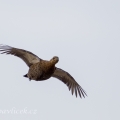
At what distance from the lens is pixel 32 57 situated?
33.6 metres

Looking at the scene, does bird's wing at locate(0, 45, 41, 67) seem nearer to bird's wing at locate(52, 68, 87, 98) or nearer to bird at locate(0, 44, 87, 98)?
bird at locate(0, 44, 87, 98)

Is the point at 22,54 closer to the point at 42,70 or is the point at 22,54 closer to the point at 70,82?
the point at 42,70

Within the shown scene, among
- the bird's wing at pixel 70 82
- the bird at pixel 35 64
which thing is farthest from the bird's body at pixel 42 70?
the bird's wing at pixel 70 82

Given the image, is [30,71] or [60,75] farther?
[60,75]

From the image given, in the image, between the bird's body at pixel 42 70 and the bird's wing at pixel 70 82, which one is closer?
the bird's body at pixel 42 70

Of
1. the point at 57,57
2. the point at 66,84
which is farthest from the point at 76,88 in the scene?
the point at 57,57

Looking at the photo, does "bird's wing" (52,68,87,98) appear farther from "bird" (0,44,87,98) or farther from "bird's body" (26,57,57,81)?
"bird's body" (26,57,57,81)

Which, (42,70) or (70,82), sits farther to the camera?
(70,82)

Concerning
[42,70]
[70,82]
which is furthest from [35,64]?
[70,82]

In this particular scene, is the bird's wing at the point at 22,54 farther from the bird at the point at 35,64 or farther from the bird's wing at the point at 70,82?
the bird's wing at the point at 70,82

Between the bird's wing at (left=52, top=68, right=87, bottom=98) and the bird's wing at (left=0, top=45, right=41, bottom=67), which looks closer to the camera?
the bird's wing at (left=0, top=45, right=41, bottom=67)

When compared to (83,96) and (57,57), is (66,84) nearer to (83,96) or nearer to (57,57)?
(83,96)

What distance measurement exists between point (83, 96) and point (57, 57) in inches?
159

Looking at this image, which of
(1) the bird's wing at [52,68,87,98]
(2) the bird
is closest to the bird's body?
(2) the bird
